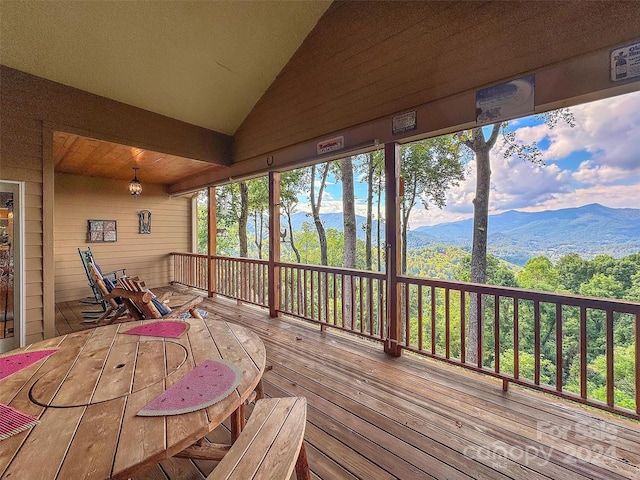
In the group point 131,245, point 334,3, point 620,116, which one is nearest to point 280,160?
point 334,3

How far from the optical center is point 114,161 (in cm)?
476

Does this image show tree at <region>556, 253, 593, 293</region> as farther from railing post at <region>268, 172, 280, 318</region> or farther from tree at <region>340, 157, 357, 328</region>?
railing post at <region>268, 172, 280, 318</region>

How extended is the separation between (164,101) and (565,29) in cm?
469

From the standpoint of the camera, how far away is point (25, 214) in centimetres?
303

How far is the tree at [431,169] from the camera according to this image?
6.46m

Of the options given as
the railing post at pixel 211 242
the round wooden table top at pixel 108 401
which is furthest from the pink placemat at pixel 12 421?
the railing post at pixel 211 242

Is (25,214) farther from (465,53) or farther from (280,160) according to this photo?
(465,53)

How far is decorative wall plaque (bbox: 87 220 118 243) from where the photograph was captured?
5.75 m

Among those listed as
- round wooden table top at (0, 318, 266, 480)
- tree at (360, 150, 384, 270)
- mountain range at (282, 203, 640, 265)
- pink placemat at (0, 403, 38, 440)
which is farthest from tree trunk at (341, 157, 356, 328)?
pink placemat at (0, 403, 38, 440)

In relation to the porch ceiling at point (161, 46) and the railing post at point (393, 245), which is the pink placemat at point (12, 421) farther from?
the porch ceiling at point (161, 46)

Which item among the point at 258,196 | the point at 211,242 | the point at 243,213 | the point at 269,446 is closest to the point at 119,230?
the point at 211,242

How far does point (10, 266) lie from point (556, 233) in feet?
28.3

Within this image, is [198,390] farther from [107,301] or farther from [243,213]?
[243,213]

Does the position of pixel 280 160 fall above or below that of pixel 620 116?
below
